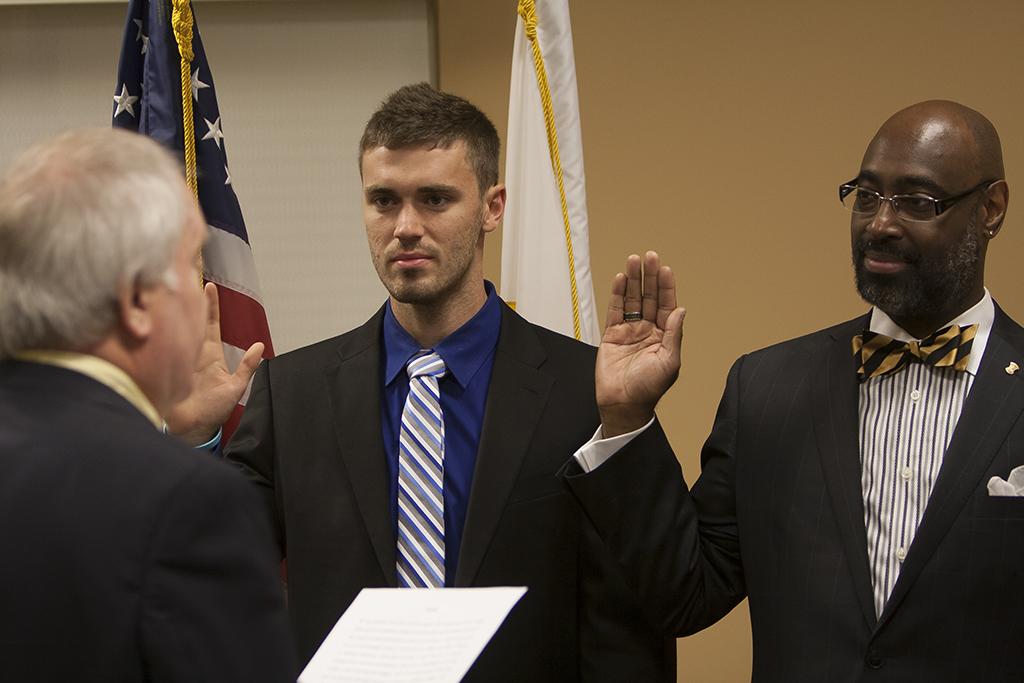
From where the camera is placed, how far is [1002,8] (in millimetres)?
3943

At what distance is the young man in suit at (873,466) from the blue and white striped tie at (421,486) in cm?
26

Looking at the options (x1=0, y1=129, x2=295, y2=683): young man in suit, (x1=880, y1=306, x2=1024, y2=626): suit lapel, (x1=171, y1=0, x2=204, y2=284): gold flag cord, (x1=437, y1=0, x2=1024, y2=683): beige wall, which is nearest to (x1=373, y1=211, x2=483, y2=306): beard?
(x1=171, y1=0, x2=204, y2=284): gold flag cord

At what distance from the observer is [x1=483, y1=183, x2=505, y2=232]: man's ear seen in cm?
246

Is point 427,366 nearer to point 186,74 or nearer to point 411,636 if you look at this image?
point 411,636

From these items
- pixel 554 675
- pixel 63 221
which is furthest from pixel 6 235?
pixel 554 675

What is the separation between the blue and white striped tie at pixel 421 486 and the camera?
7.03 feet

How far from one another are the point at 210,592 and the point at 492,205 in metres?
1.51

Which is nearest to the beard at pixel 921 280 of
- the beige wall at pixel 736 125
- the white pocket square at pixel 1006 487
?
the white pocket square at pixel 1006 487

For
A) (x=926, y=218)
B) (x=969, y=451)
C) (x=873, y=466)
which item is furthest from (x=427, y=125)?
(x=969, y=451)

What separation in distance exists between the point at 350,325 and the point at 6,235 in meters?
2.96

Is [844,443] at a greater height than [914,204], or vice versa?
[914,204]

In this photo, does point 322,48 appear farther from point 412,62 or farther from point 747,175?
point 747,175

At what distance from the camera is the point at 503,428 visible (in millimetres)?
2250

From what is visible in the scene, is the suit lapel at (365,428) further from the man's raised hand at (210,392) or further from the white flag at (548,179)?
the white flag at (548,179)
